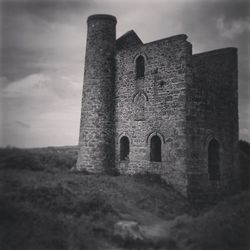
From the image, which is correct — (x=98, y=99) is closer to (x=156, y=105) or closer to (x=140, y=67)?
(x=140, y=67)

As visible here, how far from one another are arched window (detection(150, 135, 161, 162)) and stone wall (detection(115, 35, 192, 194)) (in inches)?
8.9

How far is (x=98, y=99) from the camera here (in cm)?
1833

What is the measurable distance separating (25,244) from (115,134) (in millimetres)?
11063

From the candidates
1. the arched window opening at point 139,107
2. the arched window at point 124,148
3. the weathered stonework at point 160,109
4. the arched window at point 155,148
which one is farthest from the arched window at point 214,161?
the arched window at point 124,148

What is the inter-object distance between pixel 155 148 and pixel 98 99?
4.37 metres

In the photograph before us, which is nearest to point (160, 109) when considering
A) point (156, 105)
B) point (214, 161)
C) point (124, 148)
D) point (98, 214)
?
point (156, 105)

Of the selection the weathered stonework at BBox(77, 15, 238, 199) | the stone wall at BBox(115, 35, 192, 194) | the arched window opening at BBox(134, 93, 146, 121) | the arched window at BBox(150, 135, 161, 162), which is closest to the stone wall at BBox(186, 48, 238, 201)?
the weathered stonework at BBox(77, 15, 238, 199)

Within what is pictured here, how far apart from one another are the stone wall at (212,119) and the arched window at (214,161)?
20cm

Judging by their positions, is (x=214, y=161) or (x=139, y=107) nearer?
(x=214, y=161)

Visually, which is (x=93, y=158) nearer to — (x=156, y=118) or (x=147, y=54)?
(x=156, y=118)

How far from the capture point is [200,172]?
600 inches

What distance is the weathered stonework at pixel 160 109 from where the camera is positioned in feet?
50.3

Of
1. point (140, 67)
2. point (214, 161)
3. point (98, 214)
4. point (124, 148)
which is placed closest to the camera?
point (98, 214)

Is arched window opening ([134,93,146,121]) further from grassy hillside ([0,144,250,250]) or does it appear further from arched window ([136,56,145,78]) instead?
grassy hillside ([0,144,250,250])
